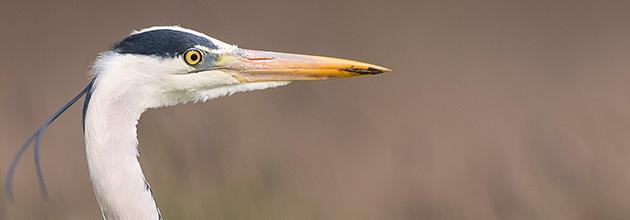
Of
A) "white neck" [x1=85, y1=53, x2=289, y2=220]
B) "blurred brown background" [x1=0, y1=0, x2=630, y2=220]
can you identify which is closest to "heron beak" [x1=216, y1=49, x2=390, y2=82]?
"white neck" [x1=85, y1=53, x2=289, y2=220]

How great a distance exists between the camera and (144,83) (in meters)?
2.01

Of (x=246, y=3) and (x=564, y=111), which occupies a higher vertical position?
(x=246, y=3)

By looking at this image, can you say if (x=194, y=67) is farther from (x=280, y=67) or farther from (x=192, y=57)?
(x=280, y=67)

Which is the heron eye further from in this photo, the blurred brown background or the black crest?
the blurred brown background

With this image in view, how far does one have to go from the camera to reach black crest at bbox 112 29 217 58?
6.57 feet

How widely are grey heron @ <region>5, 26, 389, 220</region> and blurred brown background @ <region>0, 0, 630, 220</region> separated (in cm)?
66

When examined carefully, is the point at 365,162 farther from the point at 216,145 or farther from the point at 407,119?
the point at 216,145

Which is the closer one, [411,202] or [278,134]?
[411,202]

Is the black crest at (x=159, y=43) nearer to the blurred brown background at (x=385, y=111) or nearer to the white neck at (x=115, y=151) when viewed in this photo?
the white neck at (x=115, y=151)

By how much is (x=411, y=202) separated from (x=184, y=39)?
1.29 metres

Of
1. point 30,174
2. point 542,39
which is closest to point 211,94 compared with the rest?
point 30,174

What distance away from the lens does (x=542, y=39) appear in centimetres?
484

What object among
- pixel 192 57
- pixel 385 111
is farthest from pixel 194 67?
pixel 385 111

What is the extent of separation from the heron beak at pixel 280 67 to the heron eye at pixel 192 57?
45 mm
